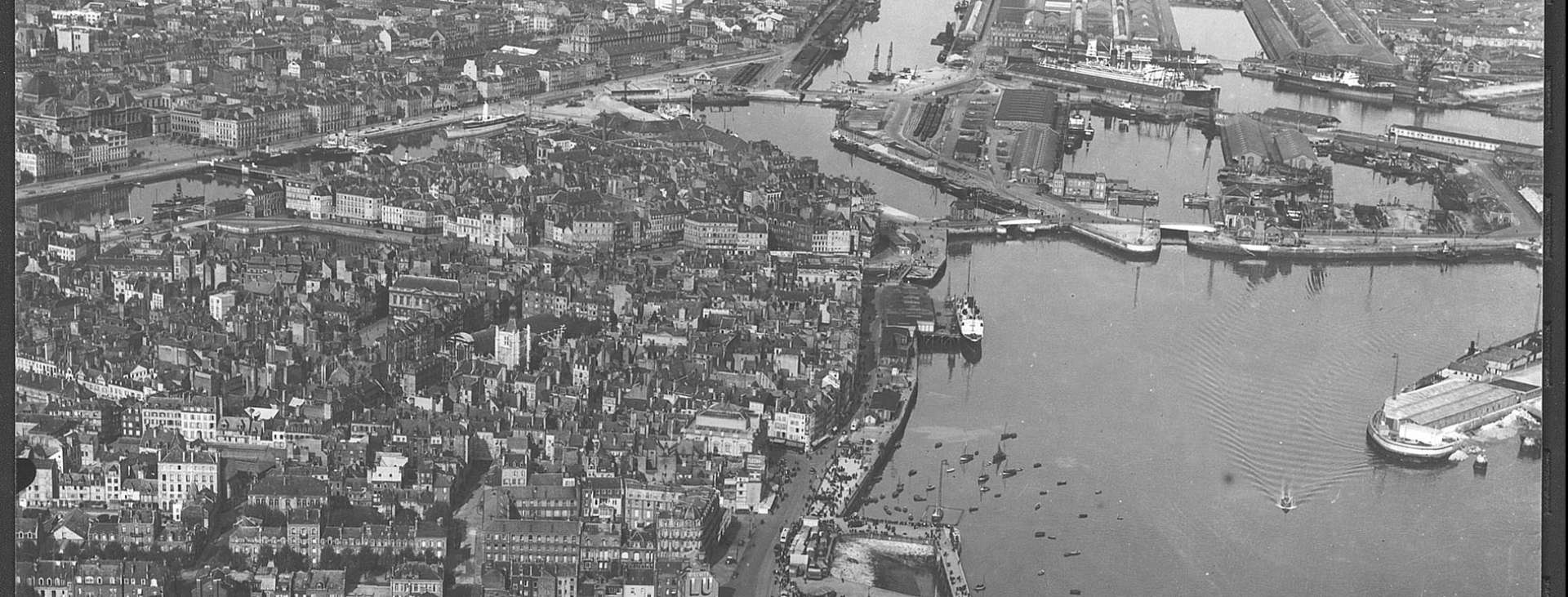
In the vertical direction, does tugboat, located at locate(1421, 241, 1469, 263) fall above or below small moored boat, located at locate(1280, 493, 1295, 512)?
above

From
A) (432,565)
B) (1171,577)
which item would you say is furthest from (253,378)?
→ (1171,577)

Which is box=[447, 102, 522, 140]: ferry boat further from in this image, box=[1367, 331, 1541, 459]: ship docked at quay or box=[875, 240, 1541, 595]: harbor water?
box=[1367, 331, 1541, 459]: ship docked at quay

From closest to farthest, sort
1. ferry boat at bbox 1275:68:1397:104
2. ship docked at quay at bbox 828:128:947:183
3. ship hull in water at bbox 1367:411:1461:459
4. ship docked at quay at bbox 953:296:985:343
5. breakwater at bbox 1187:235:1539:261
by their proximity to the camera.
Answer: ship hull in water at bbox 1367:411:1461:459, ship docked at quay at bbox 953:296:985:343, breakwater at bbox 1187:235:1539:261, ship docked at quay at bbox 828:128:947:183, ferry boat at bbox 1275:68:1397:104

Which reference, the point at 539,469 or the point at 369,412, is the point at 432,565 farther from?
the point at 369,412

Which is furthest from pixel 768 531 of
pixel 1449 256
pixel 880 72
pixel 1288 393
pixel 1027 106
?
pixel 880 72

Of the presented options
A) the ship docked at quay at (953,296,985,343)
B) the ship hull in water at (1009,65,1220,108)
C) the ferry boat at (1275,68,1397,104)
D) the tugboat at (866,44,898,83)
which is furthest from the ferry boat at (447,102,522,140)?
the ferry boat at (1275,68,1397,104)

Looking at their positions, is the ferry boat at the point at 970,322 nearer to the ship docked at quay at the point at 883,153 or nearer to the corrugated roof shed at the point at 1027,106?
the ship docked at quay at the point at 883,153
